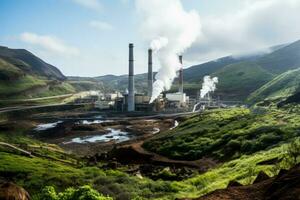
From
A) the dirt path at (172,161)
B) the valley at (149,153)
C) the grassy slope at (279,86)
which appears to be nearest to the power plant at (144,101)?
the valley at (149,153)

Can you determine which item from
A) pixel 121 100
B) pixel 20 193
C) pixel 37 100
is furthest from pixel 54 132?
pixel 20 193

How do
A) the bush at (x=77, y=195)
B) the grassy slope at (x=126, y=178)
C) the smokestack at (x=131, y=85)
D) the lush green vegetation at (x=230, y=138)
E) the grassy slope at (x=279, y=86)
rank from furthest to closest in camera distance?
1. the grassy slope at (x=279, y=86)
2. the smokestack at (x=131, y=85)
3. the lush green vegetation at (x=230, y=138)
4. the grassy slope at (x=126, y=178)
5. the bush at (x=77, y=195)

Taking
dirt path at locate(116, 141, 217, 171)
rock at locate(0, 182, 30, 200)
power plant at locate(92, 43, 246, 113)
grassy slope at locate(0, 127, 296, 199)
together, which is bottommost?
dirt path at locate(116, 141, 217, 171)

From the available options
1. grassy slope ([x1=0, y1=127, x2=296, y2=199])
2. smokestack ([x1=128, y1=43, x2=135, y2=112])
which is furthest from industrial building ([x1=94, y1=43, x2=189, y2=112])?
grassy slope ([x1=0, y1=127, x2=296, y2=199])

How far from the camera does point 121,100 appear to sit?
149375mm

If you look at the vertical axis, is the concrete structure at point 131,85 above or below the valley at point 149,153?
above

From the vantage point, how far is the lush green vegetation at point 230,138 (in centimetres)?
6190

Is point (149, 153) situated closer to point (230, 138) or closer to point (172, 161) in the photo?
point (172, 161)

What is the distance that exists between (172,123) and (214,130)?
128ft

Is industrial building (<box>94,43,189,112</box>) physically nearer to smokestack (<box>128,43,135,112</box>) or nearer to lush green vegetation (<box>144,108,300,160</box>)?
smokestack (<box>128,43,135,112</box>)

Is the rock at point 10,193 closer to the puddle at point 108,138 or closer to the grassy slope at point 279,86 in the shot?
the puddle at point 108,138

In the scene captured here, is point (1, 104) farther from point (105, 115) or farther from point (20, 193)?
point (20, 193)

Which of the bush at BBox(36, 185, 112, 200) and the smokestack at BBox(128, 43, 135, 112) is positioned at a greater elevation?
the smokestack at BBox(128, 43, 135, 112)

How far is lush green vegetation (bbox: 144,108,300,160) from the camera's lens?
203 feet
